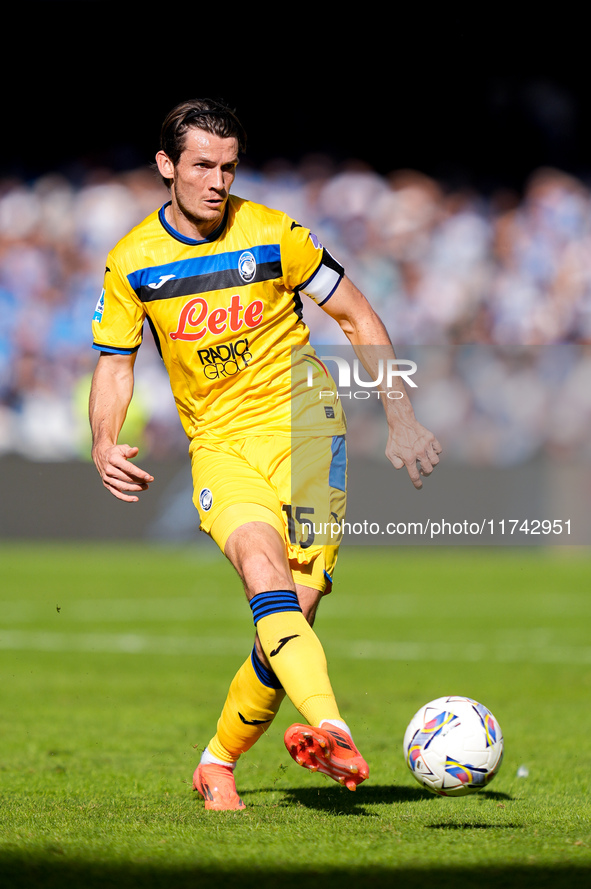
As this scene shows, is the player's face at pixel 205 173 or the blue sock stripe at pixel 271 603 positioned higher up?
the player's face at pixel 205 173

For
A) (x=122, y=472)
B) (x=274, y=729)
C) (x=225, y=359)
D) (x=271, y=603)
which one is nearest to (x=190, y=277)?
(x=225, y=359)

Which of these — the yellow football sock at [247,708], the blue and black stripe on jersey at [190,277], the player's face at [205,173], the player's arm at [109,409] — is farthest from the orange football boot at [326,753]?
the player's face at [205,173]

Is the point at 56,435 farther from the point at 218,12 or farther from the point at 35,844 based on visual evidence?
the point at 35,844

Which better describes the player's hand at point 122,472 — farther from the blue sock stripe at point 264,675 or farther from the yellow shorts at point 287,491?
the blue sock stripe at point 264,675

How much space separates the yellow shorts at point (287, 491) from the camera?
12.7 feet

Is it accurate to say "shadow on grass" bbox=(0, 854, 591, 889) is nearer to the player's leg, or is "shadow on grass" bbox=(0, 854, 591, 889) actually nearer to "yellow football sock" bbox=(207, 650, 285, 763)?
the player's leg

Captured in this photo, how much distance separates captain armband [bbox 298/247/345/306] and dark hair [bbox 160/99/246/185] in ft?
1.67

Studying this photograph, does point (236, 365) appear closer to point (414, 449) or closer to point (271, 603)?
point (414, 449)

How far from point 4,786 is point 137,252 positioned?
204cm

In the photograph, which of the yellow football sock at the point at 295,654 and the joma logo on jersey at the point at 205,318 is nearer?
the yellow football sock at the point at 295,654

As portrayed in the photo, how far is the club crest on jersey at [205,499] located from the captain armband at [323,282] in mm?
799

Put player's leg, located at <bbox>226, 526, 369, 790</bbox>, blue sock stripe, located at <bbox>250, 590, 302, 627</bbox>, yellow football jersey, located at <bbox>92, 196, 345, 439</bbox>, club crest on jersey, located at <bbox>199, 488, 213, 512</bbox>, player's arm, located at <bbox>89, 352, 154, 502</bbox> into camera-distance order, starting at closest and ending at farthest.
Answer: player's leg, located at <bbox>226, 526, 369, 790</bbox>, blue sock stripe, located at <bbox>250, 590, 302, 627</bbox>, player's arm, located at <bbox>89, 352, 154, 502</bbox>, club crest on jersey, located at <bbox>199, 488, 213, 512</bbox>, yellow football jersey, located at <bbox>92, 196, 345, 439</bbox>

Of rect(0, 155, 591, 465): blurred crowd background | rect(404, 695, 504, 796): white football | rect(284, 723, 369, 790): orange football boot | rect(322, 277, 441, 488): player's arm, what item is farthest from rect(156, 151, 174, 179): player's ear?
rect(0, 155, 591, 465): blurred crowd background

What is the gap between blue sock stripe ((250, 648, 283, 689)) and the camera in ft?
12.9
